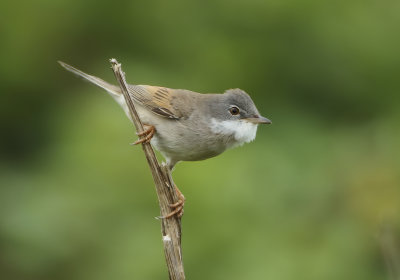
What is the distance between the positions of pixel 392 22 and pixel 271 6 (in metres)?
1.17

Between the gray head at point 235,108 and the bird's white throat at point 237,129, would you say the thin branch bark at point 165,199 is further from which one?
the gray head at point 235,108

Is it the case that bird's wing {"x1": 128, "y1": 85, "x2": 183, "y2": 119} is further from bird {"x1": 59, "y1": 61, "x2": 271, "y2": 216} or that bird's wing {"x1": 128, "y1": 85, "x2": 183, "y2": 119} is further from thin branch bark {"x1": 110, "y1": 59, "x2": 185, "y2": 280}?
thin branch bark {"x1": 110, "y1": 59, "x2": 185, "y2": 280}

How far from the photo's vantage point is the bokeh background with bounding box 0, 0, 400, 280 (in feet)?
14.5

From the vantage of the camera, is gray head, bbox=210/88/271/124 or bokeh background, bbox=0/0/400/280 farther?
bokeh background, bbox=0/0/400/280

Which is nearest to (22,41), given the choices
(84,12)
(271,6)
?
(84,12)

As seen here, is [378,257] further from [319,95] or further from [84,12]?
[84,12]

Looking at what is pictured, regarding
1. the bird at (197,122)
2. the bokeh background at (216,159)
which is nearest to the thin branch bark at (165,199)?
the bird at (197,122)

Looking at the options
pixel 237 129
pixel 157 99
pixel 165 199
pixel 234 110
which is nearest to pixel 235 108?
pixel 234 110

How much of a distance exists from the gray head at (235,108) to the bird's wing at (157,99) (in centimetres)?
24

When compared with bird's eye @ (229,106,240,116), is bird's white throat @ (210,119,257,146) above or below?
below

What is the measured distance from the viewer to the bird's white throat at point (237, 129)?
366cm

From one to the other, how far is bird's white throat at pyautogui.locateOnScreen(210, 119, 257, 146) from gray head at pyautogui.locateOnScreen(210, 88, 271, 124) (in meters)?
0.04

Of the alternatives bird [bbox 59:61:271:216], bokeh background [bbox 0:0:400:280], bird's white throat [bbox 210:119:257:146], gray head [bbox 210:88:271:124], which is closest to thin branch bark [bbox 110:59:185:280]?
bird [bbox 59:61:271:216]

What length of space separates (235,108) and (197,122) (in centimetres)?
25
